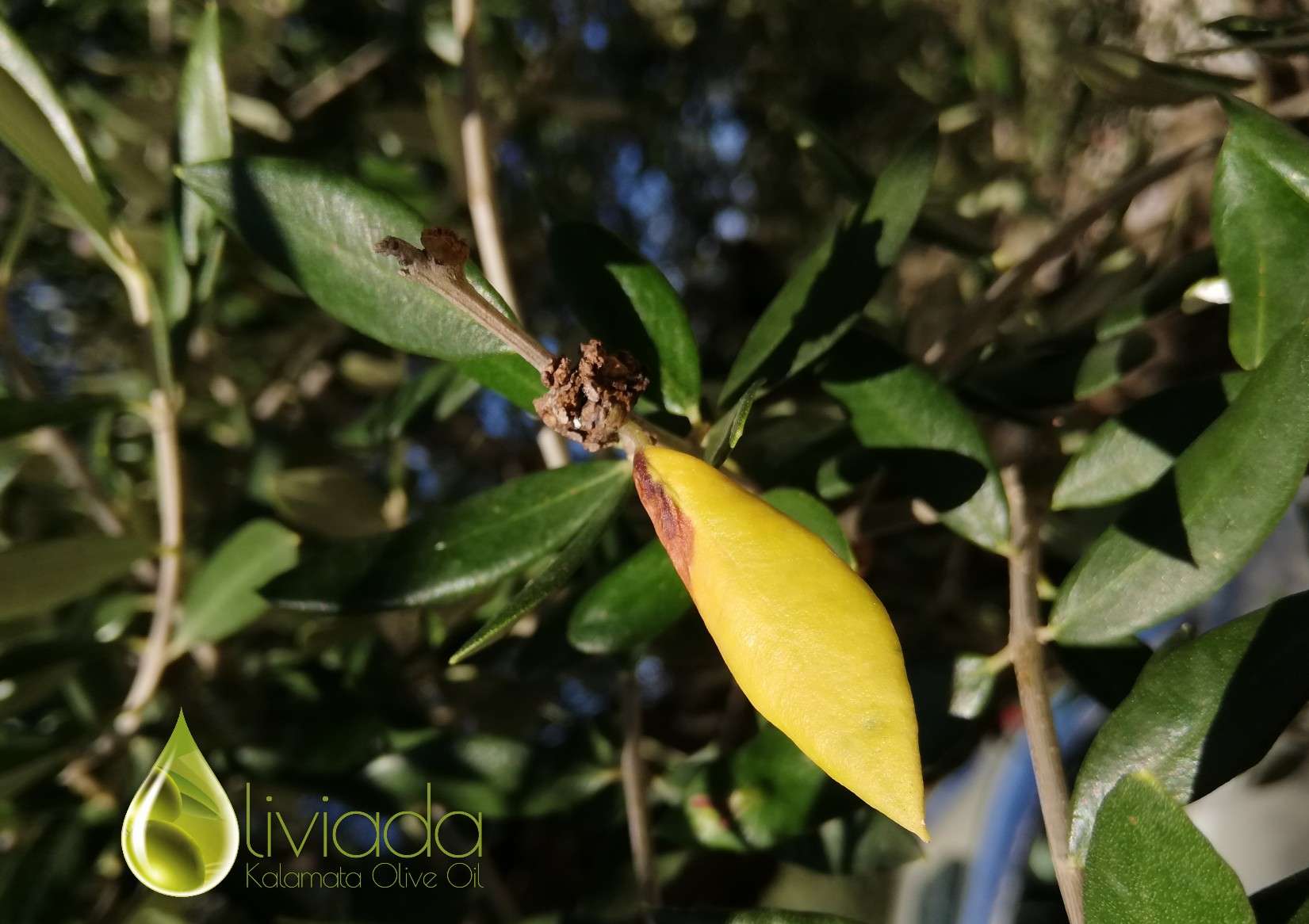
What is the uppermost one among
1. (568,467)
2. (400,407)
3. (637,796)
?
(568,467)

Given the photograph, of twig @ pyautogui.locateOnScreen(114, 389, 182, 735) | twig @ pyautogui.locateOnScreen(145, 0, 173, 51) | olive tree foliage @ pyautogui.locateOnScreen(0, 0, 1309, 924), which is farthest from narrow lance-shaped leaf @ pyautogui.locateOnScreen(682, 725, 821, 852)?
twig @ pyautogui.locateOnScreen(145, 0, 173, 51)

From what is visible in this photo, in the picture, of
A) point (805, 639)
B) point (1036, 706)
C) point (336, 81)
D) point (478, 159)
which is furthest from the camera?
point (336, 81)

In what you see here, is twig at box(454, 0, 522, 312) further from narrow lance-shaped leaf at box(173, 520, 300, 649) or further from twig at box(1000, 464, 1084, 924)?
twig at box(1000, 464, 1084, 924)

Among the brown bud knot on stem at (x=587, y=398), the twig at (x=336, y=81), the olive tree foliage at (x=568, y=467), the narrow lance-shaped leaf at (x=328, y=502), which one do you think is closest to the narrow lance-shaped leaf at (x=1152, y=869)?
the olive tree foliage at (x=568, y=467)

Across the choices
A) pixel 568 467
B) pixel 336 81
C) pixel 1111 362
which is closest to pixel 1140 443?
pixel 1111 362

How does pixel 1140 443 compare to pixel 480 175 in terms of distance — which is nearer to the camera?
pixel 1140 443

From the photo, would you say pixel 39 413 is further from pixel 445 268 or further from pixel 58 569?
pixel 445 268
